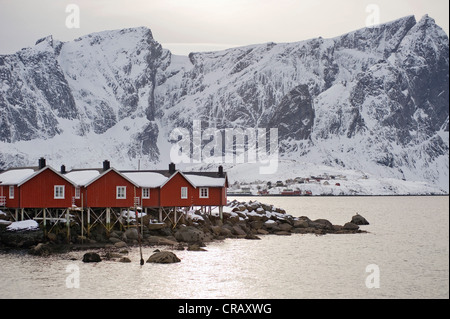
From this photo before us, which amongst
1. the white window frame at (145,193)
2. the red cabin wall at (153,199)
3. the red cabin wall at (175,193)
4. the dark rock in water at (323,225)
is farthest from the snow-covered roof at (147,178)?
the dark rock in water at (323,225)

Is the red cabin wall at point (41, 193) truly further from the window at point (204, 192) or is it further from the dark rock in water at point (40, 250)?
the window at point (204, 192)

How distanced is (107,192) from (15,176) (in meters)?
9.68

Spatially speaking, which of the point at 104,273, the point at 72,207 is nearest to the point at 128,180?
the point at 72,207

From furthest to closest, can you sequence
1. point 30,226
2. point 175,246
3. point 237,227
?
point 237,227, point 175,246, point 30,226

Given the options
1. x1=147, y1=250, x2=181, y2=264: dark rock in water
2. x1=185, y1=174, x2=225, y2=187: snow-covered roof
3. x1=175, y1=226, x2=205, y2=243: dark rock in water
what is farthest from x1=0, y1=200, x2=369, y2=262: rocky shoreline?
x1=185, y1=174, x2=225, y2=187: snow-covered roof

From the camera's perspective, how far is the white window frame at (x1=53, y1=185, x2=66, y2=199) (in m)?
71.5

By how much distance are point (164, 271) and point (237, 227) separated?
32.8 meters

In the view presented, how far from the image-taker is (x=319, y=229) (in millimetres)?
97875

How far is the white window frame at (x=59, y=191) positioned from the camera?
7153cm

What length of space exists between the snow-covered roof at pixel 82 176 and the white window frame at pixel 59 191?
1917 mm

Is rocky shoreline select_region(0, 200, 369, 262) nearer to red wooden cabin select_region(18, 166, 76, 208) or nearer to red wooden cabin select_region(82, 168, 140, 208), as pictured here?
red wooden cabin select_region(82, 168, 140, 208)

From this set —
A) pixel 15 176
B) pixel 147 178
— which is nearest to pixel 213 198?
pixel 147 178

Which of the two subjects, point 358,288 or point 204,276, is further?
point 204,276
